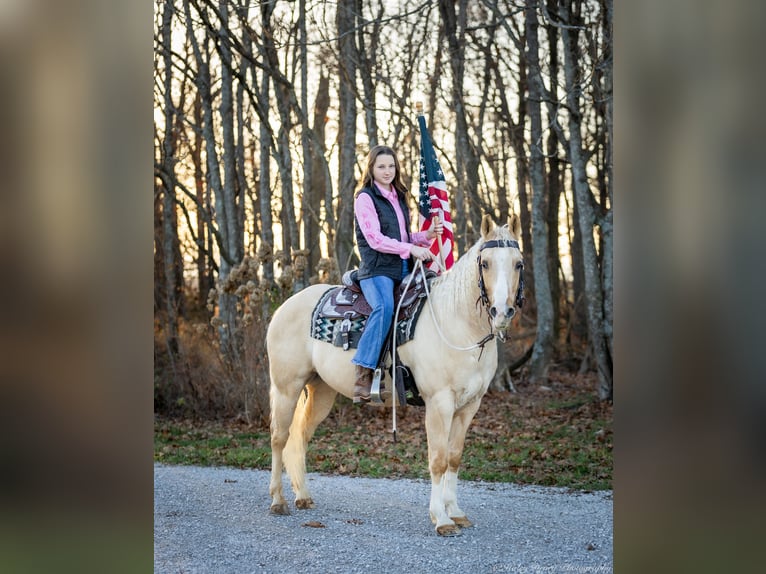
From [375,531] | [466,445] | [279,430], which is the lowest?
[466,445]

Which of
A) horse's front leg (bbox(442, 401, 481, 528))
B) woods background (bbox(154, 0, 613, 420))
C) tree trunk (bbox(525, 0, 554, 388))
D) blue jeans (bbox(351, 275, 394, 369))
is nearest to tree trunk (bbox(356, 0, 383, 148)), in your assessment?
woods background (bbox(154, 0, 613, 420))

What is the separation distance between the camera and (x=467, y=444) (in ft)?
32.0

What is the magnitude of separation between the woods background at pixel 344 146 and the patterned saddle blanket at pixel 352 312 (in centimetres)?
356

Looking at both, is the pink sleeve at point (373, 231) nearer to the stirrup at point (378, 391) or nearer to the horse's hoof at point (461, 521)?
the stirrup at point (378, 391)

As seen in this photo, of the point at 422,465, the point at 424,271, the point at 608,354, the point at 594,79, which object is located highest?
the point at 594,79

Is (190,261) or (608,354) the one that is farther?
(190,261)

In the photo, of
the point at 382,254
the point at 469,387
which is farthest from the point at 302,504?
the point at 382,254

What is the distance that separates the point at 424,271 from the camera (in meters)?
5.61

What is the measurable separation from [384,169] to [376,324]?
1.10m

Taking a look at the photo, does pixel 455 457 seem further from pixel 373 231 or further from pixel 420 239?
pixel 373 231
